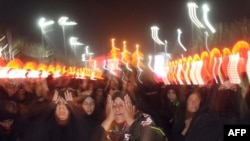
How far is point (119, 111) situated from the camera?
15.0 feet

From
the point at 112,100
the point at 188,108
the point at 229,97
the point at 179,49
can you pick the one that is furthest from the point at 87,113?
the point at 179,49

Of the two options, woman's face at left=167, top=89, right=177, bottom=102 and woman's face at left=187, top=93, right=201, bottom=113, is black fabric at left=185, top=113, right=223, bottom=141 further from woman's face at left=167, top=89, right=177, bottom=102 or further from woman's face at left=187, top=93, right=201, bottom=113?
woman's face at left=167, top=89, right=177, bottom=102

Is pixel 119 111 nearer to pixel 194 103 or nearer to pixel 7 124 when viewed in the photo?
pixel 194 103

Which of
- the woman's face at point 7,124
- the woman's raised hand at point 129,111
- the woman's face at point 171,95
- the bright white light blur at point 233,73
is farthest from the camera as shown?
the woman's face at point 171,95

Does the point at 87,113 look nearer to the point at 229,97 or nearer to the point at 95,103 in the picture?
the point at 95,103

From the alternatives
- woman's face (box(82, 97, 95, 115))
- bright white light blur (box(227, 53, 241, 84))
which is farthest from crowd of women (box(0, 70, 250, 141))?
bright white light blur (box(227, 53, 241, 84))

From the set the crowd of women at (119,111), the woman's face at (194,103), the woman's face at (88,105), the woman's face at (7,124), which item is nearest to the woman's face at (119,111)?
the crowd of women at (119,111)

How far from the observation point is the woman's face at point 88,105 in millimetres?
6634

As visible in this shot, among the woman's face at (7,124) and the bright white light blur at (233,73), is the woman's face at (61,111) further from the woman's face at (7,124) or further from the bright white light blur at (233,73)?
the bright white light blur at (233,73)

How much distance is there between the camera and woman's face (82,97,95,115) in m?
6.63

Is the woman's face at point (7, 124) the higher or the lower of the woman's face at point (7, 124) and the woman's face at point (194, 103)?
the lower

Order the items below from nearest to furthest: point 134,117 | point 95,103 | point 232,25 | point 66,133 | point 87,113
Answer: point 134,117
point 66,133
point 87,113
point 95,103
point 232,25

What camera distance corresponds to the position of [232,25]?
31.1m

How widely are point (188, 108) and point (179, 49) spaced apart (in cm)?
3706
